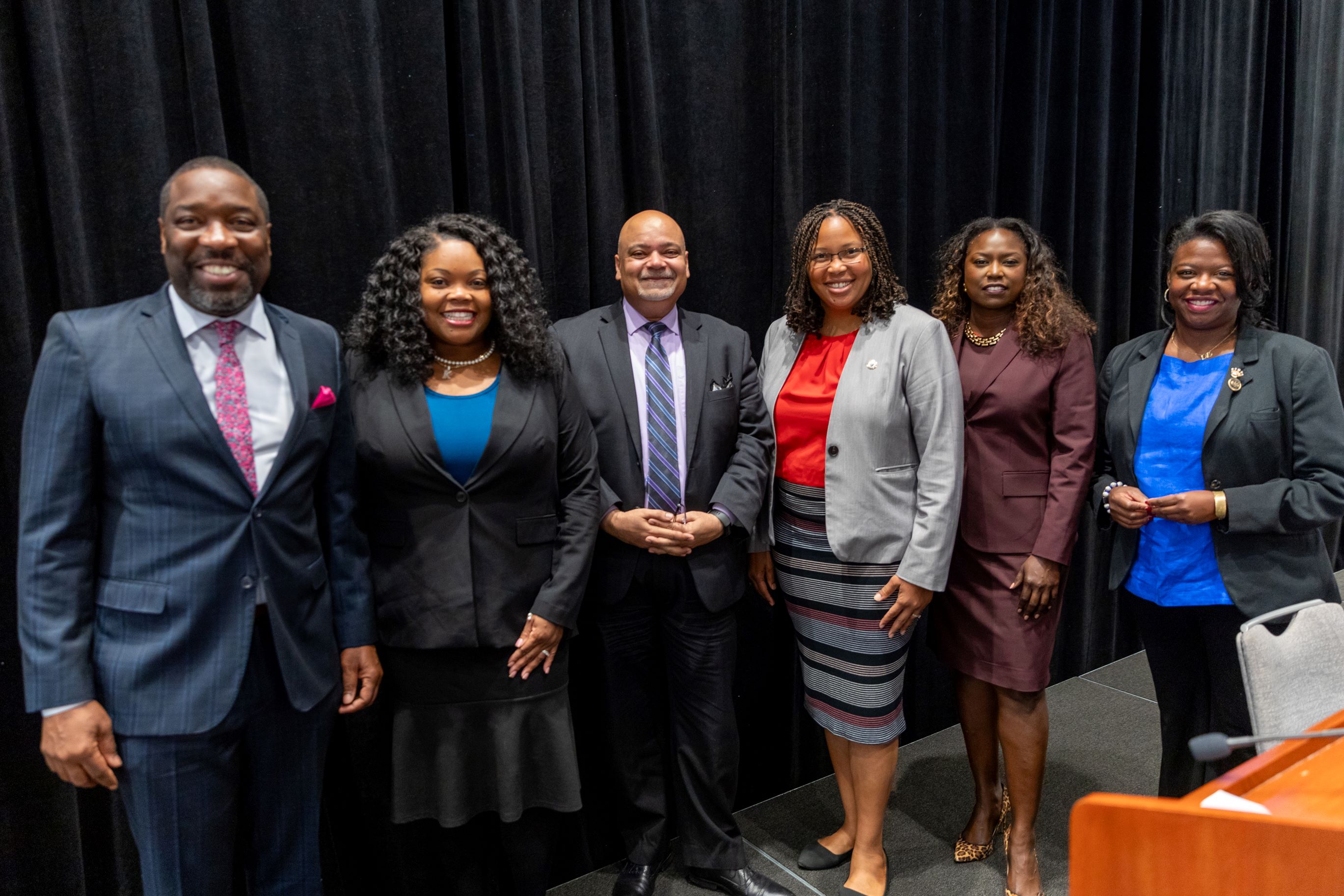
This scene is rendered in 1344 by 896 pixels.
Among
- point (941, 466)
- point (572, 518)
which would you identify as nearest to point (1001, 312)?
point (941, 466)

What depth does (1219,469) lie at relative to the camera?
219 cm

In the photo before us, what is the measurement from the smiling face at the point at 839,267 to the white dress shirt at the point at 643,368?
0.37 metres

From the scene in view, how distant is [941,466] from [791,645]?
41.9 inches

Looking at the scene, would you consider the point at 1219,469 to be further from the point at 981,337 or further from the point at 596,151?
the point at 596,151

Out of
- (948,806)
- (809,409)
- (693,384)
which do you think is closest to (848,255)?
(809,409)

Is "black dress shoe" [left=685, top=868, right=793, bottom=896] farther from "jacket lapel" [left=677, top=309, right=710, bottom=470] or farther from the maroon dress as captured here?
"jacket lapel" [left=677, top=309, right=710, bottom=470]

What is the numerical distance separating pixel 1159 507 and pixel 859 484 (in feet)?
2.35

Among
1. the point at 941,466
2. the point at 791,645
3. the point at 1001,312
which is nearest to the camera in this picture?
the point at 941,466

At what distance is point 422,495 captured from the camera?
6.18 feet

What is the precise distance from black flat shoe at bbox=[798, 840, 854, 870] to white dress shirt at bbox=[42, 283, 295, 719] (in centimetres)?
169

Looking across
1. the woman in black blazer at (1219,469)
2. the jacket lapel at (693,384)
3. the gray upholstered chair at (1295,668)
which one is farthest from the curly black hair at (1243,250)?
the jacket lapel at (693,384)

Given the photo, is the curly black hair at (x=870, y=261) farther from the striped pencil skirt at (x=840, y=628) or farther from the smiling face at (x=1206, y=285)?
the smiling face at (x=1206, y=285)

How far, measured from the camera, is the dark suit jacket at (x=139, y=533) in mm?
1482

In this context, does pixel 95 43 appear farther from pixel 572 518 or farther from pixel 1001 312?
pixel 1001 312
